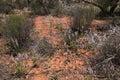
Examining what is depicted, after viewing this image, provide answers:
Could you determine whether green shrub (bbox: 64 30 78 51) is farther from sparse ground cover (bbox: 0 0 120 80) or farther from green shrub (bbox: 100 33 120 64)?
green shrub (bbox: 100 33 120 64)

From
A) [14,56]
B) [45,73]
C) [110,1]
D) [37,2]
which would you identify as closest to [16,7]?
[37,2]

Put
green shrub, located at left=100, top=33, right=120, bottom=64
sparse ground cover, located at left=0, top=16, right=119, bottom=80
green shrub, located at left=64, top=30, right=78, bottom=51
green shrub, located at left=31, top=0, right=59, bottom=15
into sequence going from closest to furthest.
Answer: sparse ground cover, located at left=0, top=16, right=119, bottom=80 → green shrub, located at left=100, top=33, right=120, bottom=64 → green shrub, located at left=64, top=30, right=78, bottom=51 → green shrub, located at left=31, top=0, right=59, bottom=15

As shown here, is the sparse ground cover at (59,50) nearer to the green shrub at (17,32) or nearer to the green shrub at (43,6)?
the green shrub at (17,32)

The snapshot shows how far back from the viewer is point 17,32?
5.62 metres

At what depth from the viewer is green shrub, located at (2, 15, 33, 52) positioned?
5574mm

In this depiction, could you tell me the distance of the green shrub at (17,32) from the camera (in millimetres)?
5574

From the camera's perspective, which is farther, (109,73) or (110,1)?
(110,1)

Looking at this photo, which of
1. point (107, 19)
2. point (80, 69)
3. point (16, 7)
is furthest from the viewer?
point (16, 7)

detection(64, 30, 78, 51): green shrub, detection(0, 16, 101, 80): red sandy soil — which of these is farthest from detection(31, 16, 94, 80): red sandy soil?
detection(64, 30, 78, 51): green shrub

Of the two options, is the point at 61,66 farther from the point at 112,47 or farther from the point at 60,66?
the point at 112,47

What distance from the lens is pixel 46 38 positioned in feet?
19.7

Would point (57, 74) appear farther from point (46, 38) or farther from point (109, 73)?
point (46, 38)

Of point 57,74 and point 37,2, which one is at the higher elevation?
point 37,2

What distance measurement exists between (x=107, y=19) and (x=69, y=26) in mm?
1648
